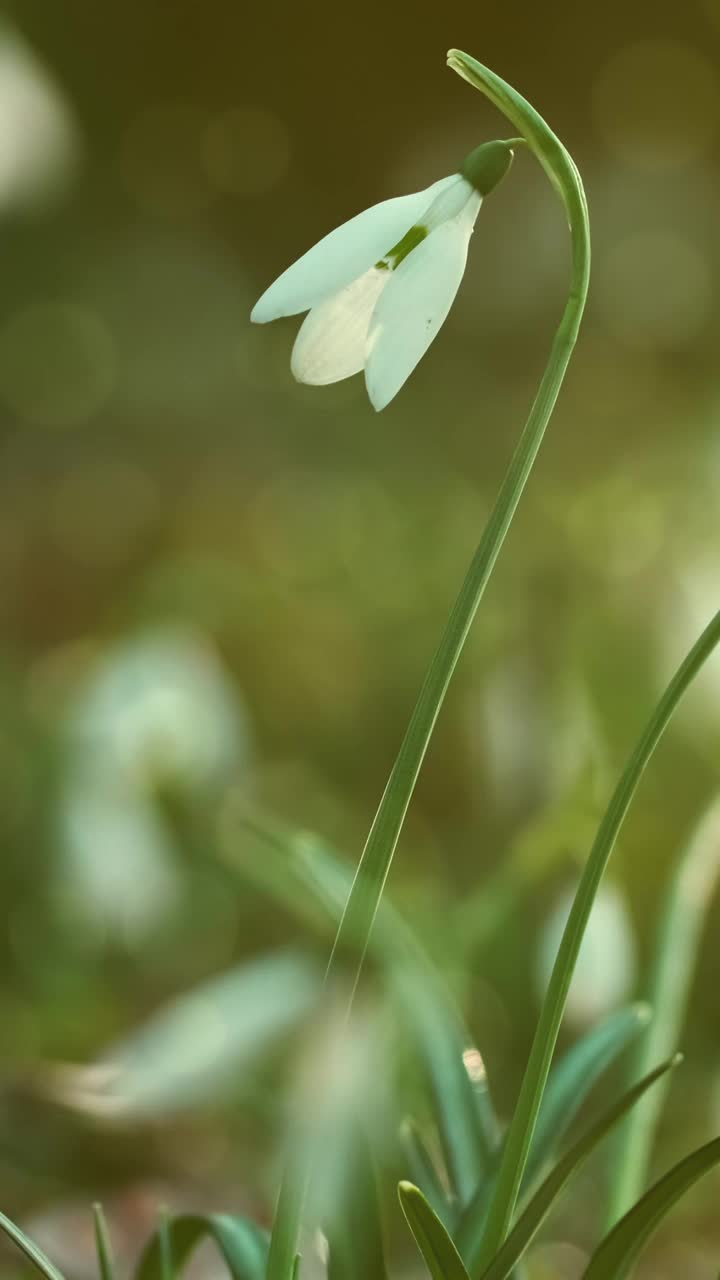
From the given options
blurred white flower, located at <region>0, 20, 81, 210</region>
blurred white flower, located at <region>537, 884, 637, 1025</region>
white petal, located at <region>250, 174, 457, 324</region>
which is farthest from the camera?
blurred white flower, located at <region>0, 20, 81, 210</region>

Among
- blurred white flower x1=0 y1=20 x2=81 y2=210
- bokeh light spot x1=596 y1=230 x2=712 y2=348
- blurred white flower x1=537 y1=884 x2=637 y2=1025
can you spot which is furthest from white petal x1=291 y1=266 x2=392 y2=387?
bokeh light spot x1=596 y1=230 x2=712 y2=348

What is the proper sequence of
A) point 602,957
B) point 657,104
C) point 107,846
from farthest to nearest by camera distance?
1. point 657,104
2. point 107,846
3. point 602,957

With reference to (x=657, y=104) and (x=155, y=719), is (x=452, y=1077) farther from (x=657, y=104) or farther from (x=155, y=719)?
(x=657, y=104)

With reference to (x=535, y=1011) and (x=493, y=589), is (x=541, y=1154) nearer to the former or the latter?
(x=535, y=1011)

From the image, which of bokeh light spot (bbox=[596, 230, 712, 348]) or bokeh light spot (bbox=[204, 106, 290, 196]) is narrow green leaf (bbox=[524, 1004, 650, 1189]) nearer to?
bokeh light spot (bbox=[596, 230, 712, 348])

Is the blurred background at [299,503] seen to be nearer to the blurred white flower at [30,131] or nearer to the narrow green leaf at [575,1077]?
the blurred white flower at [30,131]

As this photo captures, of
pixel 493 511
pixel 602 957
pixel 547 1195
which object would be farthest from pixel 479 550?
pixel 602 957

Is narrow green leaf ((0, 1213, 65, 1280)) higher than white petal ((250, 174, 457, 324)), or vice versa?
white petal ((250, 174, 457, 324))

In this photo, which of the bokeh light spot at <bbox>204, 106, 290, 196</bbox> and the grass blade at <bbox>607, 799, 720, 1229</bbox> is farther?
the bokeh light spot at <bbox>204, 106, 290, 196</bbox>

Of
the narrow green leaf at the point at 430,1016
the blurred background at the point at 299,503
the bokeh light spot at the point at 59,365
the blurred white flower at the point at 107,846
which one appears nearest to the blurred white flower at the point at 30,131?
the blurred background at the point at 299,503
